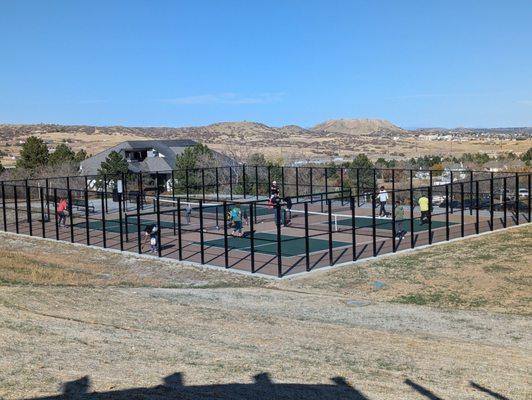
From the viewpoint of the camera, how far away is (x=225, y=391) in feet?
32.1

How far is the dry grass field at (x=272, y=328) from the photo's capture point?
1046cm

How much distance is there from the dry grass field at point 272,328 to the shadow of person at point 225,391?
3 cm

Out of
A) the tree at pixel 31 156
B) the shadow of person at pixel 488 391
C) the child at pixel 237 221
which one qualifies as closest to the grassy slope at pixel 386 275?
the child at pixel 237 221

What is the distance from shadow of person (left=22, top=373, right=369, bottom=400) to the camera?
9133mm

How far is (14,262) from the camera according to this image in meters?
25.0

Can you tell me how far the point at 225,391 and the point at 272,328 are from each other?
234 inches

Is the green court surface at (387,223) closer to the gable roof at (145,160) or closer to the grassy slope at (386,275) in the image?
the grassy slope at (386,275)

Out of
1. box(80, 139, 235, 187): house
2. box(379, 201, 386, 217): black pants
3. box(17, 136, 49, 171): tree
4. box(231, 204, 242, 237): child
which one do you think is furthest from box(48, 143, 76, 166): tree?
box(379, 201, 386, 217): black pants

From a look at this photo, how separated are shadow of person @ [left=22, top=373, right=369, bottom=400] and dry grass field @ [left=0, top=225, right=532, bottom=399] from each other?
0.11ft

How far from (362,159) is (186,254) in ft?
119

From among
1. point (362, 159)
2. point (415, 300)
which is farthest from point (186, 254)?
point (362, 159)

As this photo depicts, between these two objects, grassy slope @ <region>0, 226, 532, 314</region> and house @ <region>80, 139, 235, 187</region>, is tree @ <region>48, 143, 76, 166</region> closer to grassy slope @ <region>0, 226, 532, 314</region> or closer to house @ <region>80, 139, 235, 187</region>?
house @ <region>80, 139, 235, 187</region>

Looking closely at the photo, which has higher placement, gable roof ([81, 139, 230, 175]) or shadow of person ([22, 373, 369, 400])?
gable roof ([81, 139, 230, 175])

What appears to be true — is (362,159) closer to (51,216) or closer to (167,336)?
(51,216)
